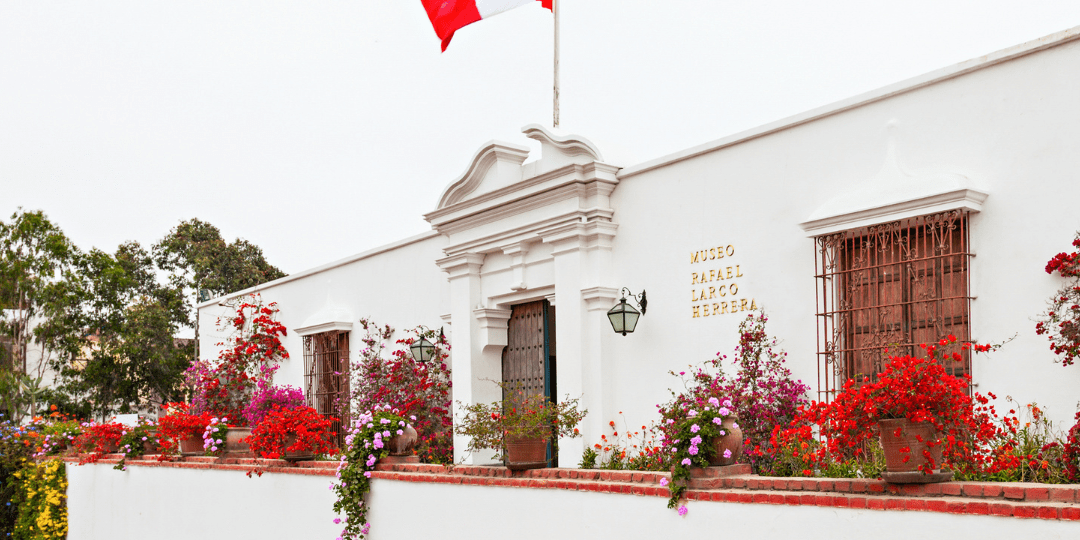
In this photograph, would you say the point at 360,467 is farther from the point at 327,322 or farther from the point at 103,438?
the point at 103,438


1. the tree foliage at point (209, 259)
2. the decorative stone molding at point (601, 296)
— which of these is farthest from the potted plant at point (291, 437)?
the tree foliage at point (209, 259)

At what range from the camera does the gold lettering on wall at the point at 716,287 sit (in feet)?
27.1

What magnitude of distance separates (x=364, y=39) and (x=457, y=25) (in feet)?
10.2

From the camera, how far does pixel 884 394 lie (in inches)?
195

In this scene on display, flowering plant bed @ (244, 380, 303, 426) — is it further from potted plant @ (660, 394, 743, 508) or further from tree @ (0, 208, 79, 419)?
tree @ (0, 208, 79, 419)

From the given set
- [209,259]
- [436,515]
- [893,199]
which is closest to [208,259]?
[209,259]

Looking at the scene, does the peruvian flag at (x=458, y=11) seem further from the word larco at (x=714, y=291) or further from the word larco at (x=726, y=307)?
the word larco at (x=726, y=307)

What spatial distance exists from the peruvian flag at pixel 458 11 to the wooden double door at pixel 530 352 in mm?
3506

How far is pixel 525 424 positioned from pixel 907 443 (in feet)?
12.5

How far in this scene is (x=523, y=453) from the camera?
313 inches

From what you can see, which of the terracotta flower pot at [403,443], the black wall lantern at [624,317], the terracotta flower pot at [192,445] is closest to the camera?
the black wall lantern at [624,317]

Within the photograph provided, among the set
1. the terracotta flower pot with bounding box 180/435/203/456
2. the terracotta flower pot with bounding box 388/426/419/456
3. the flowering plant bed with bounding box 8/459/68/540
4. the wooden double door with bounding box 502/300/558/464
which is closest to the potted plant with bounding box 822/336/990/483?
the terracotta flower pot with bounding box 388/426/419/456

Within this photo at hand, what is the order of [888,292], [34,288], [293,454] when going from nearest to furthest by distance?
[888,292] < [293,454] < [34,288]

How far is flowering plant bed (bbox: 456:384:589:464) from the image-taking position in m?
8.00
